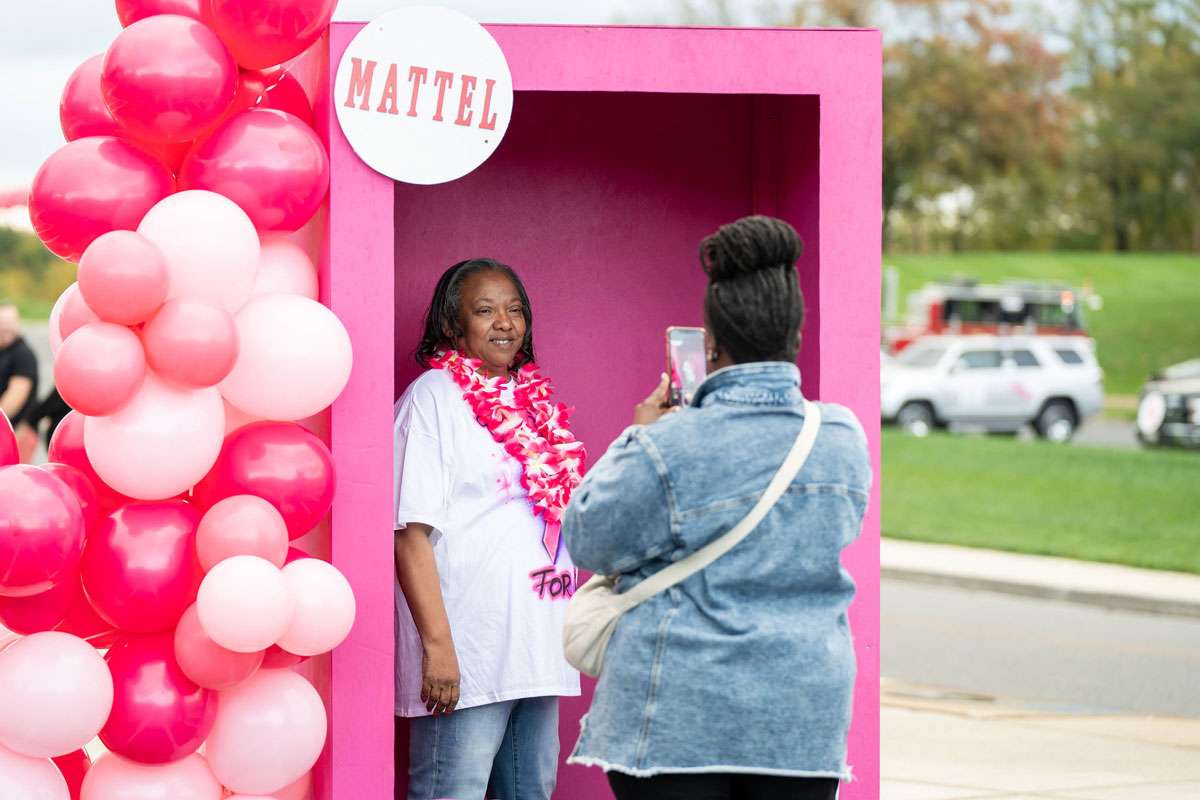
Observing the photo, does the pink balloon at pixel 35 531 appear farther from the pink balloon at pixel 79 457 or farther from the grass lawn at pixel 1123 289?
the grass lawn at pixel 1123 289

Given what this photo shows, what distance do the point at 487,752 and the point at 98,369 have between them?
1.29 meters

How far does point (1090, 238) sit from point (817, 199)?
4246cm

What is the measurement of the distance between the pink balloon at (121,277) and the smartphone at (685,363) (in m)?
1.06

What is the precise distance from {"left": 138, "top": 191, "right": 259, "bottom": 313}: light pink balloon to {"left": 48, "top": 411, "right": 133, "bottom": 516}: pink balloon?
1.45ft

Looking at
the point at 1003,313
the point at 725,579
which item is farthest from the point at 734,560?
the point at 1003,313

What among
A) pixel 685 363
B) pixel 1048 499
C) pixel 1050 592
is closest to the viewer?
pixel 685 363

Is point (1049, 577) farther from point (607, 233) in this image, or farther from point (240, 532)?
point (240, 532)

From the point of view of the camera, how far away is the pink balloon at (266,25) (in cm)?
330

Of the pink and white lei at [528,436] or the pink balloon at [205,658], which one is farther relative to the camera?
the pink and white lei at [528,436]

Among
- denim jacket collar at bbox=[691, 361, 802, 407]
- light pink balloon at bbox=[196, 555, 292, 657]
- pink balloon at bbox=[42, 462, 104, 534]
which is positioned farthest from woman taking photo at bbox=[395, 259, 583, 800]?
denim jacket collar at bbox=[691, 361, 802, 407]

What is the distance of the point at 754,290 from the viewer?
2.62 m

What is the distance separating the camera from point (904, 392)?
2191cm

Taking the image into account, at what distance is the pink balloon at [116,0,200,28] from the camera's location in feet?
11.3

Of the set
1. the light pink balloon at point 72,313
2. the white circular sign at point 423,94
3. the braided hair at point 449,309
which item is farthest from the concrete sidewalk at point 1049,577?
the light pink balloon at point 72,313
